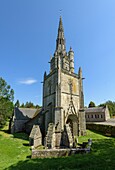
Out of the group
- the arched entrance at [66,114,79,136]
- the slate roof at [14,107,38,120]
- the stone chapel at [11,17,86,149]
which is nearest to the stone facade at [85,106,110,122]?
the stone chapel at [11,17,86,149]

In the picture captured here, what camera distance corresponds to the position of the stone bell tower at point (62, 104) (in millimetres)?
20156

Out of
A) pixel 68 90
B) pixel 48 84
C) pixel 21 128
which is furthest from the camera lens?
pixel 21 128

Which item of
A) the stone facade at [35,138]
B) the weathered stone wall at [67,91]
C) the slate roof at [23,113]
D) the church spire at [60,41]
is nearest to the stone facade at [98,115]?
the slate roof at [23,113]

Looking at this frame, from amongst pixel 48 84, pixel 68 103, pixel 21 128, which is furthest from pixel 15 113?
pixel 68 103

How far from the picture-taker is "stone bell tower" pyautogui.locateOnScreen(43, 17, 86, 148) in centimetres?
2016

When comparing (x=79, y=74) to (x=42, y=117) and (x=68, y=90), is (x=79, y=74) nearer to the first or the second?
(x=68, y=90)

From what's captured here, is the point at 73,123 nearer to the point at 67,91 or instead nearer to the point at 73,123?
the point at 73,123

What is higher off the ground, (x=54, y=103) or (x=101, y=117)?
(x=54, y=103)

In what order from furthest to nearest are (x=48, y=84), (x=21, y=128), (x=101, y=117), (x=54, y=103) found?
1. (x=101, y=117)
2. (x=21, y=128)
3. (x=48, y=84)
4. (x=54, y=103)

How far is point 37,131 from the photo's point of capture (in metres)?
19.7

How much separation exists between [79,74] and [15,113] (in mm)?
19095

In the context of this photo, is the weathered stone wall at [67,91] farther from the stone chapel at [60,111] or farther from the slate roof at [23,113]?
the slate roof at [23,113]

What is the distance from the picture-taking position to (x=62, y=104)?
74.4ft

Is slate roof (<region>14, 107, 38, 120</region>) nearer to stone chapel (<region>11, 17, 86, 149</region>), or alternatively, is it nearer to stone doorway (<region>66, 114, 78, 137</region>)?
stone chapel (<region>11, 17, 86, 149</region>)
